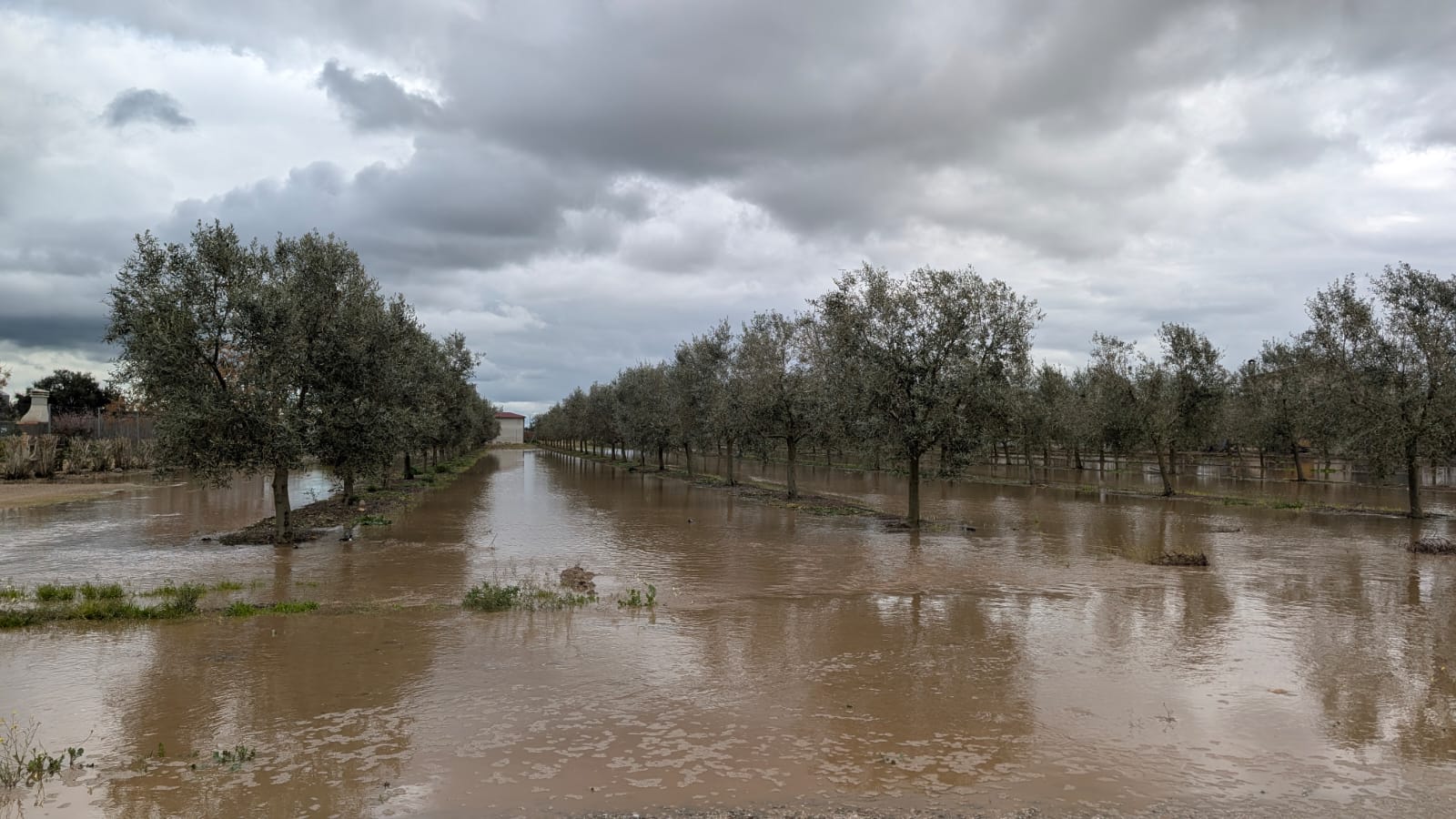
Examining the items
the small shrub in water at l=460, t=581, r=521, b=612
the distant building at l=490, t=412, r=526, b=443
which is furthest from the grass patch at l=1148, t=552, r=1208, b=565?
the distant building at l=490, t=412, r=526, b=443

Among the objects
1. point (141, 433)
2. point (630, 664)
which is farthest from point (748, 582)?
point (141, 433)

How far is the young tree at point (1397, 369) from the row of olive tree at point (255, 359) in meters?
35.5

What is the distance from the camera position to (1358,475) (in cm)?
5138

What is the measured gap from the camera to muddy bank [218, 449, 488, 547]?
78.2 ft

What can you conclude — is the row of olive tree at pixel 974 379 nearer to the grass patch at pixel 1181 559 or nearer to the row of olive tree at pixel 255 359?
the grass patch at pixel 1181 559

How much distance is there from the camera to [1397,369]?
3061 cm

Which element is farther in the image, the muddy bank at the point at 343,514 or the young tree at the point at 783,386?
the young tree at the point at 783,386

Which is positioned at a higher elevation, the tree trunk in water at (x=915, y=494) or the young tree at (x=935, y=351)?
the young tree at (x=935, y=351)

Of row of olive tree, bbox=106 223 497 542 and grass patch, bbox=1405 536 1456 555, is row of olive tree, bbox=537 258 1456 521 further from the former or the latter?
row of olive tree, bbox=106 223 497 542

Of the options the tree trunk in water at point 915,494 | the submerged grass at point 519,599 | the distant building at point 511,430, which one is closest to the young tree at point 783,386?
the tree trunk in water at point 915,494

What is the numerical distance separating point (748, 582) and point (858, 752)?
9.61m

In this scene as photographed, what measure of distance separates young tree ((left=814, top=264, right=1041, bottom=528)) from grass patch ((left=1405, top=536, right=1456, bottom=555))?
11.9m

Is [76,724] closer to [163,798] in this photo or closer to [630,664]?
[163,798]

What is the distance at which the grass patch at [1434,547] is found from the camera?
21.9 m
